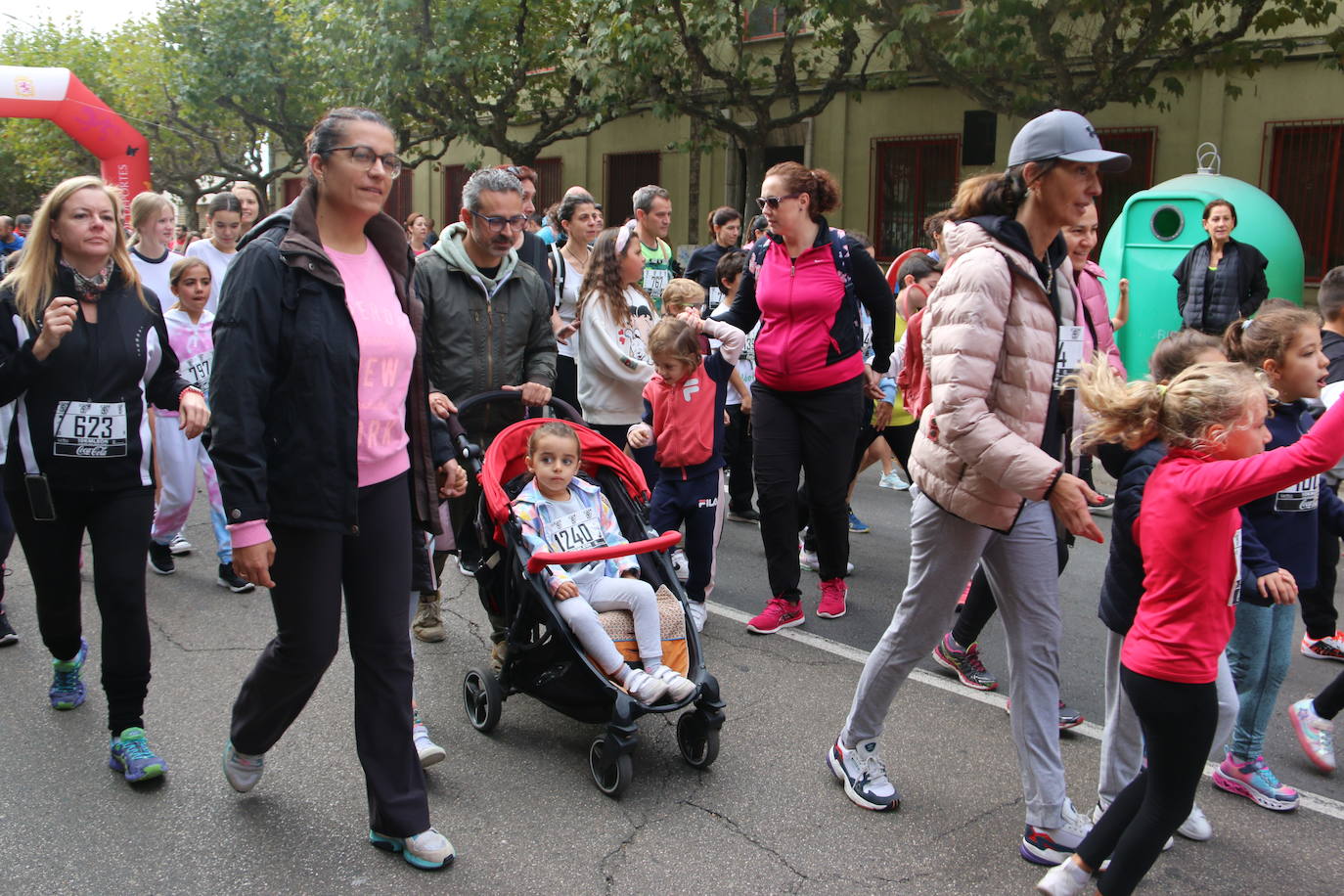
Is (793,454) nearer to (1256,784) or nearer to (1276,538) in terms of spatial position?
(1276,538)

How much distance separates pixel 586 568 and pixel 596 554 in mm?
185

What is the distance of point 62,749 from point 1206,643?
366 cm

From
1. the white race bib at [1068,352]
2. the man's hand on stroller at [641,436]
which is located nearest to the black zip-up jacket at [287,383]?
the white race bib at [1068,352]

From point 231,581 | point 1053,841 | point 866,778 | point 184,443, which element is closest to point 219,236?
point 184,443

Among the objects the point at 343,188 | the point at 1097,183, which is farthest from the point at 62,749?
the point at 1097,183

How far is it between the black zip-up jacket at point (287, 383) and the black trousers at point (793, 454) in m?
2.59

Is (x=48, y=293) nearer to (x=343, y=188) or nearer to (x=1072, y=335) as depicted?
(x=343, y=188)

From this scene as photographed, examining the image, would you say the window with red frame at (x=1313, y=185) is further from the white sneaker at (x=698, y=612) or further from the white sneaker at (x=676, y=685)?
the white sneaker at (x=676, y=685)

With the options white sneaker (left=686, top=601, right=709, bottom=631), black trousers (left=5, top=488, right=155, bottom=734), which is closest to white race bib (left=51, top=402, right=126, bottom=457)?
black trousers (left=5, top=488, right=155, bottom=734)

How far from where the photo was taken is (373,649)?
3211 mm

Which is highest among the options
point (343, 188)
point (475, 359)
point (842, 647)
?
point (343, 188)

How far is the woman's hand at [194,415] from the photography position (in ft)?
11.7

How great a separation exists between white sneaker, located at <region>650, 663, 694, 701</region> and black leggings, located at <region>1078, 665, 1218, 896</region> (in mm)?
1394

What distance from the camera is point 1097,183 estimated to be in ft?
10.4
